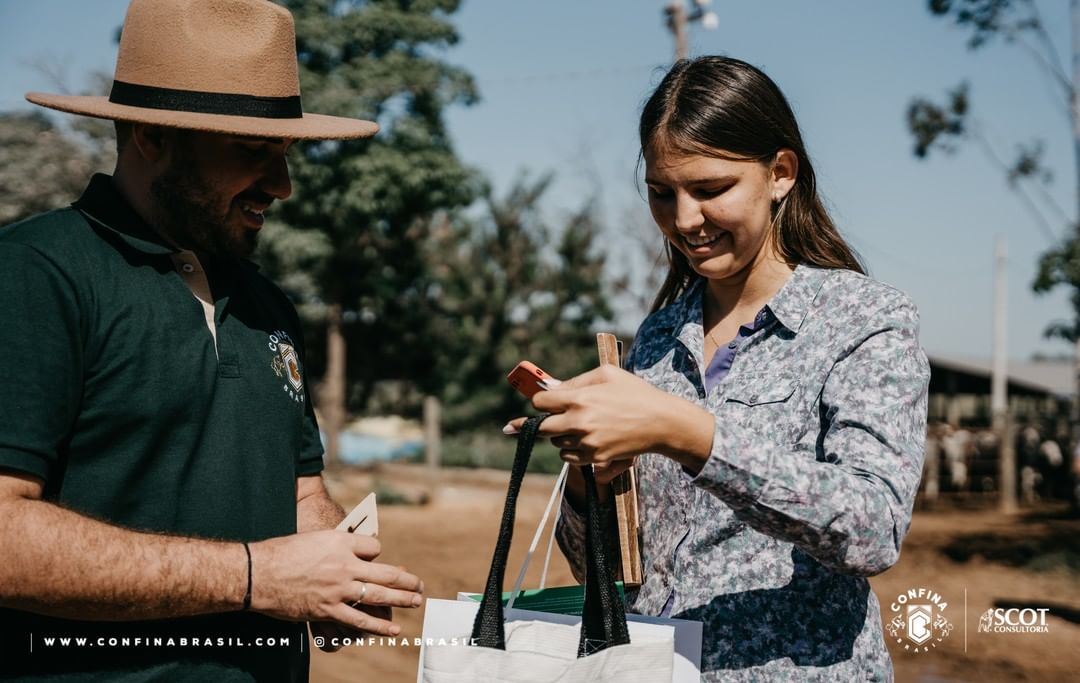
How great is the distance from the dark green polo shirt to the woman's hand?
80 centimetres

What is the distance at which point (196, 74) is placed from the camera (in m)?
2.09

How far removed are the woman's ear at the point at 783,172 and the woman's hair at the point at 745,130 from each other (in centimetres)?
1

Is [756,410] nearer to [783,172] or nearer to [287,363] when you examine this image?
[783,172]

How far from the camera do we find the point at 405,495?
1692cm

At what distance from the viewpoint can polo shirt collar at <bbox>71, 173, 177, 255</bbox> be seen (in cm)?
197

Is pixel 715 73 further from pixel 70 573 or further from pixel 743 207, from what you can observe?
pixel 70 573

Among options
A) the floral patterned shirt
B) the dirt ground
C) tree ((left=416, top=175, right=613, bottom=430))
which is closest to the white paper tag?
the floral patterned shirt

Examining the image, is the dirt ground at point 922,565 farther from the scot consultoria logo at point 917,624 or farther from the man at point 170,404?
the man at point 170,404

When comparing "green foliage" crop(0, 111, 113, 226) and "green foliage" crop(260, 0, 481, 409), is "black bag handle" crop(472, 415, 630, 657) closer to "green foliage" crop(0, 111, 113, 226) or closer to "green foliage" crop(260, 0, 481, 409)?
→ "green foliage" crop(0, 111, 113, 226)

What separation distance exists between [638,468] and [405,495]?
15.2 meters

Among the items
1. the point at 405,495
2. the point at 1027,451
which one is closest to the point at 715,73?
the point at 405,495

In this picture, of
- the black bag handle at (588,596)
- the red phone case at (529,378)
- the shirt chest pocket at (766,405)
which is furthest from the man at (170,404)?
the shirt chest pocket at (766,405)

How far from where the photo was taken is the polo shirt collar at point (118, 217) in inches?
77.5

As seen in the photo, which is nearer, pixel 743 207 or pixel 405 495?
pixel 743 207
